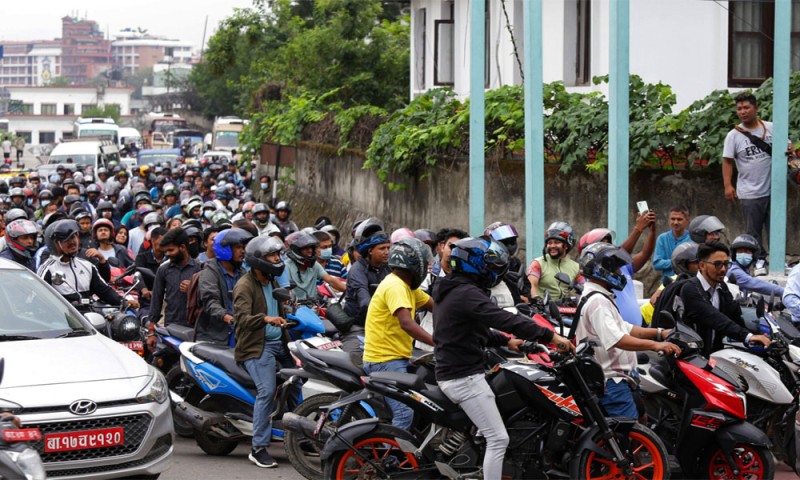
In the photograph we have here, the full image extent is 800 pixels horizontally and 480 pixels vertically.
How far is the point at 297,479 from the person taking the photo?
372 inches

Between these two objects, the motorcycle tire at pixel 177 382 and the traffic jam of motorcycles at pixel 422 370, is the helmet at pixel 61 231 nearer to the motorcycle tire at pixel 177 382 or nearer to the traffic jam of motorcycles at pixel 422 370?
the traffic jam of motorcycles at pixel 422 370

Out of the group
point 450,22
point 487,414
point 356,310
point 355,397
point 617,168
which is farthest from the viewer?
point 450,22

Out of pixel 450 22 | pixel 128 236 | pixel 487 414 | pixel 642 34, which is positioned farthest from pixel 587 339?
pixel 450 22

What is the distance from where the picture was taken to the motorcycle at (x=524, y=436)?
308 inches

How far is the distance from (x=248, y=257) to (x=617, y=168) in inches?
222

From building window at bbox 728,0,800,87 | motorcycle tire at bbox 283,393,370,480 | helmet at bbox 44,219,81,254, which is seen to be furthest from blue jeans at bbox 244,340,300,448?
building window at bbox 728,0,800,87

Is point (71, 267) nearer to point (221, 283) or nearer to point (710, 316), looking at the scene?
point (221, 283)

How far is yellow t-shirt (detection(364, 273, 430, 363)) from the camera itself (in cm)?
862

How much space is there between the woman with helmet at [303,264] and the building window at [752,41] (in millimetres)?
10666

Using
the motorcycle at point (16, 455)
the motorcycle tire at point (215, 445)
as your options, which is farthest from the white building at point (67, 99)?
the motorcycle at point (16, 455)

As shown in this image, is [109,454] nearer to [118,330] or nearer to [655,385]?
[118,330]

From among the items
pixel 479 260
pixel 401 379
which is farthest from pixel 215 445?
pixel 479 260

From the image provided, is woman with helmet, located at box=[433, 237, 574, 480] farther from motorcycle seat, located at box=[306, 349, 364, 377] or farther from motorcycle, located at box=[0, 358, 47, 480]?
motorcycle, located at box=[0, 358, 47, 480]

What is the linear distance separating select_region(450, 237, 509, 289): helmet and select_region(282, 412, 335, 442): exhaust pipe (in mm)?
1480
